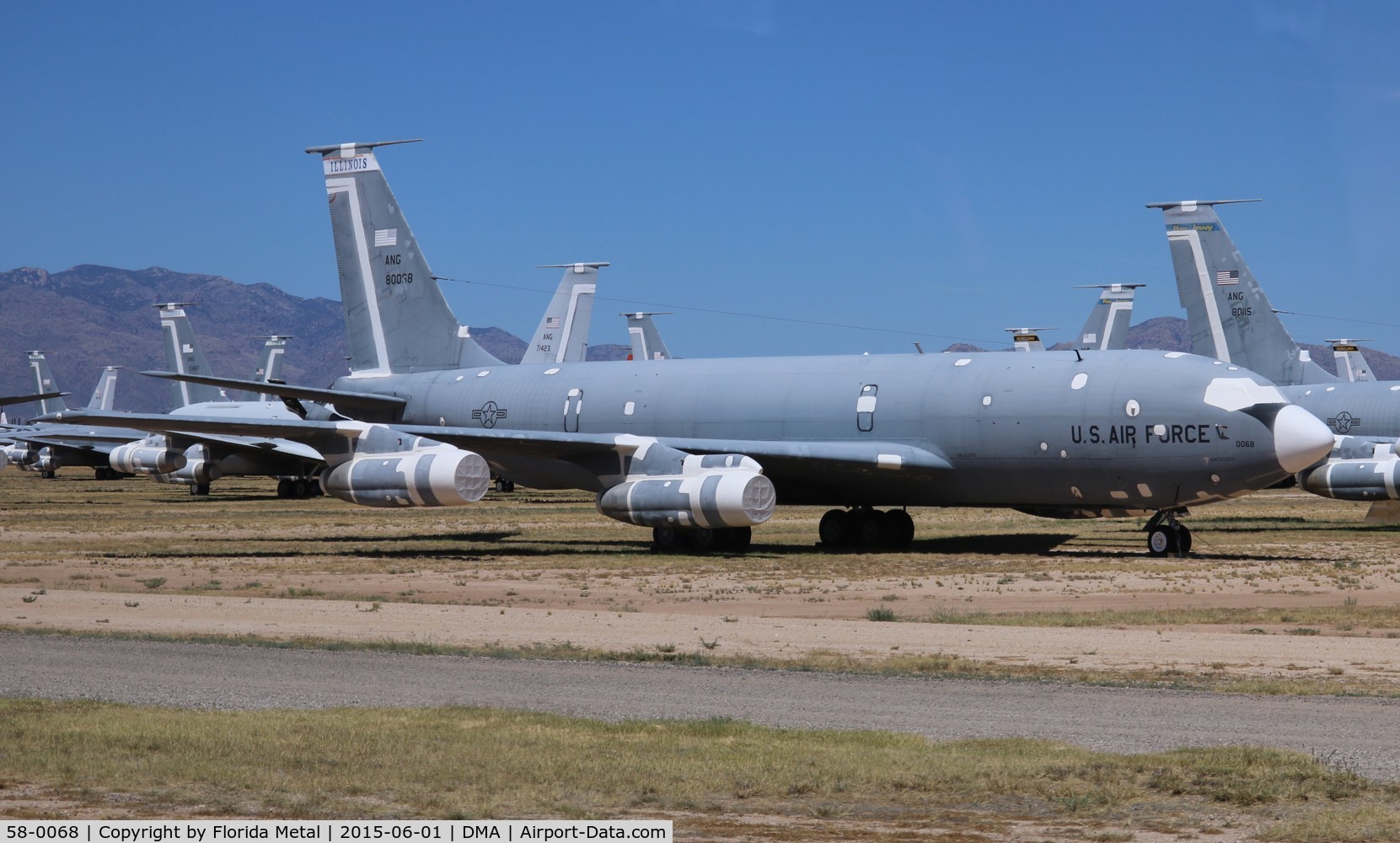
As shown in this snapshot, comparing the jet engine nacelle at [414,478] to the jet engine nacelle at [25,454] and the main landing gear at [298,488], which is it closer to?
the main landing gear at [298,488]

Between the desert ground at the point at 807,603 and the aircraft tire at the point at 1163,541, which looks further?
the aircraft tire at the point at 1163,541

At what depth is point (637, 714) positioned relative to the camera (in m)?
12.2

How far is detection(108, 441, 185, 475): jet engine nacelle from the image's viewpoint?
6488 centimetres

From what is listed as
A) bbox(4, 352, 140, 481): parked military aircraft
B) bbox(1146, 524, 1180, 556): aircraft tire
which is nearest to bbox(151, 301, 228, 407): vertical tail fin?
bbox(4, 352, 140, 481): parked military aircraft

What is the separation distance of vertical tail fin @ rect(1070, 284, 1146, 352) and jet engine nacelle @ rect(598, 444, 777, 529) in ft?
143

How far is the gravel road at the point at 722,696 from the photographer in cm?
1127

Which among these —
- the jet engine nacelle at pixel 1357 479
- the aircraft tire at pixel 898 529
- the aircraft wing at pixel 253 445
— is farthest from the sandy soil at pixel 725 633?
the aircraft wing at pixel 253 445

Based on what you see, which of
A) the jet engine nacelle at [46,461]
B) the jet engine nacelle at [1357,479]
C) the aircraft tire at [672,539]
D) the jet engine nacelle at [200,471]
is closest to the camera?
the aircraft tire at [672,539]

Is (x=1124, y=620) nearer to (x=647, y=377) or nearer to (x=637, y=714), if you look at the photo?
(x=637, y=714)

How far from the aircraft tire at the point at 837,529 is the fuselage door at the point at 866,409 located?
2.43 m

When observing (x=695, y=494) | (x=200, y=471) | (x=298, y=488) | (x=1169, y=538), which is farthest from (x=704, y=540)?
(x=200, y=471)

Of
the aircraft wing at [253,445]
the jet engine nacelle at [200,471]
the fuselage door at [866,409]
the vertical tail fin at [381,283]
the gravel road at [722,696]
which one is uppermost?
the vertical tail fin at [381,283]

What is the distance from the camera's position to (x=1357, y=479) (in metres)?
39.8

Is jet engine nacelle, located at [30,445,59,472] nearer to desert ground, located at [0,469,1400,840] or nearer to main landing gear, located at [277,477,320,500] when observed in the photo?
main landing gear, located at [277,477,320,500]
